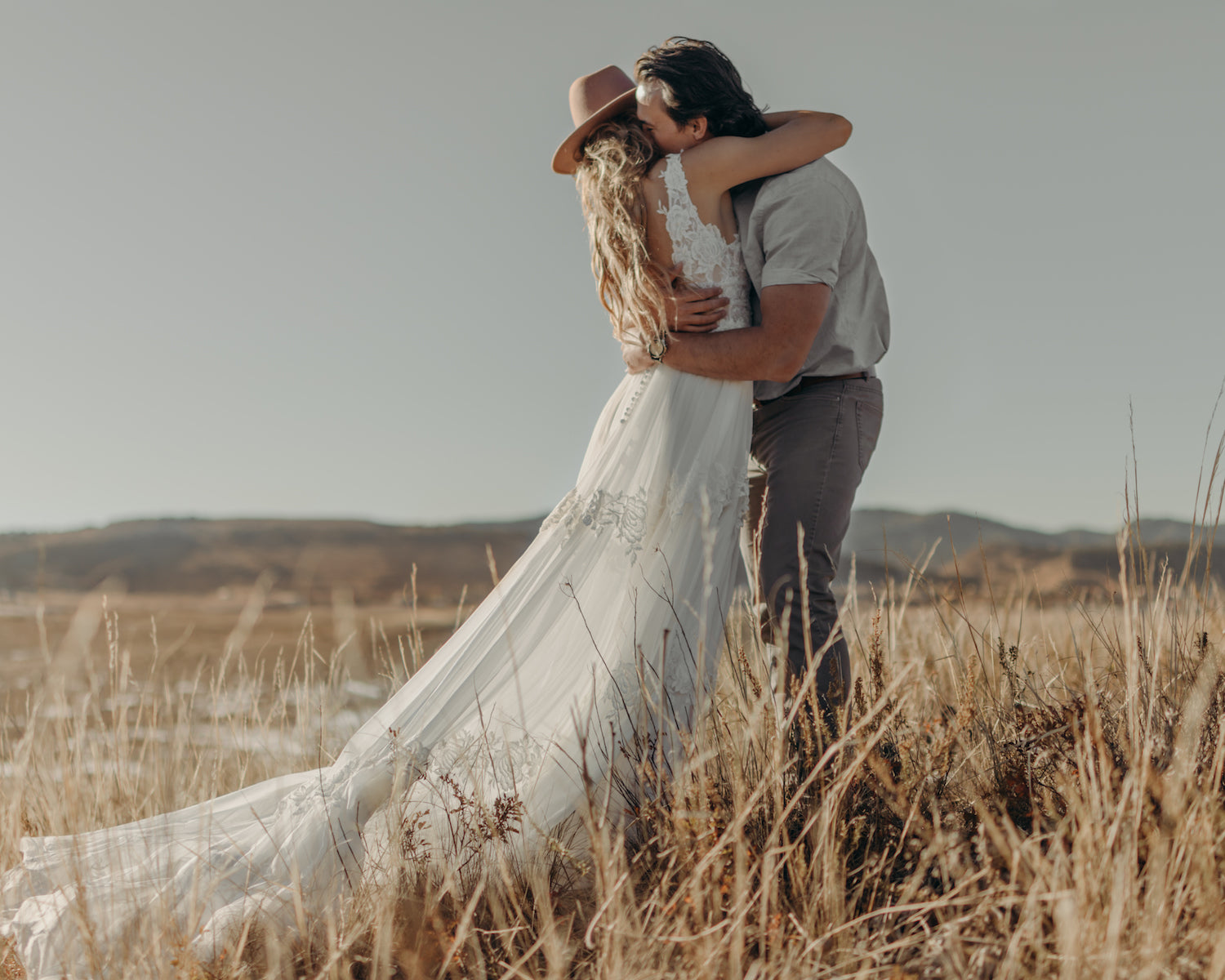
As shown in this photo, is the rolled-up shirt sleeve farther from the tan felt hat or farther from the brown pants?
the tan felt hat

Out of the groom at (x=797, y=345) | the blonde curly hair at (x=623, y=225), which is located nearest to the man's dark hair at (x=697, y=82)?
the groom at (x=797, y=345)

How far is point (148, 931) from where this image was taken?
5.65 feet

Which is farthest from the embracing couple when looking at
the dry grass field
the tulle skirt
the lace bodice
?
the dry grass field

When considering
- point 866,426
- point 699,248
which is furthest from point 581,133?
point 866,426

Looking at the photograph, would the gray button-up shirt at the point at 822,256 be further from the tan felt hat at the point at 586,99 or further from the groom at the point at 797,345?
the tan felt hat at the point at 586,99

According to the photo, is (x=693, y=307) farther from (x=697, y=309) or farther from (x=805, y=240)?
(x=805, y=240)

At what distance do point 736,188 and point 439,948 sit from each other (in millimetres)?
1885

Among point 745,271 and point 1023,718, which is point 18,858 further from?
point 1023,718

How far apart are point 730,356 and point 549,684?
925mm

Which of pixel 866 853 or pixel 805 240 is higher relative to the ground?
pixel 805 240

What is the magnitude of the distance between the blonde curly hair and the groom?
0.20 ft

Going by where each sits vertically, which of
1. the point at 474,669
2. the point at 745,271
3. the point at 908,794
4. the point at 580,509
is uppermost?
the point at 745,271

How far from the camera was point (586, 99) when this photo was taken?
2324 millimetres

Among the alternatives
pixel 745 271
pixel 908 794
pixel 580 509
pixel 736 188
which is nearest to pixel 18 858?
pixel 580 509
